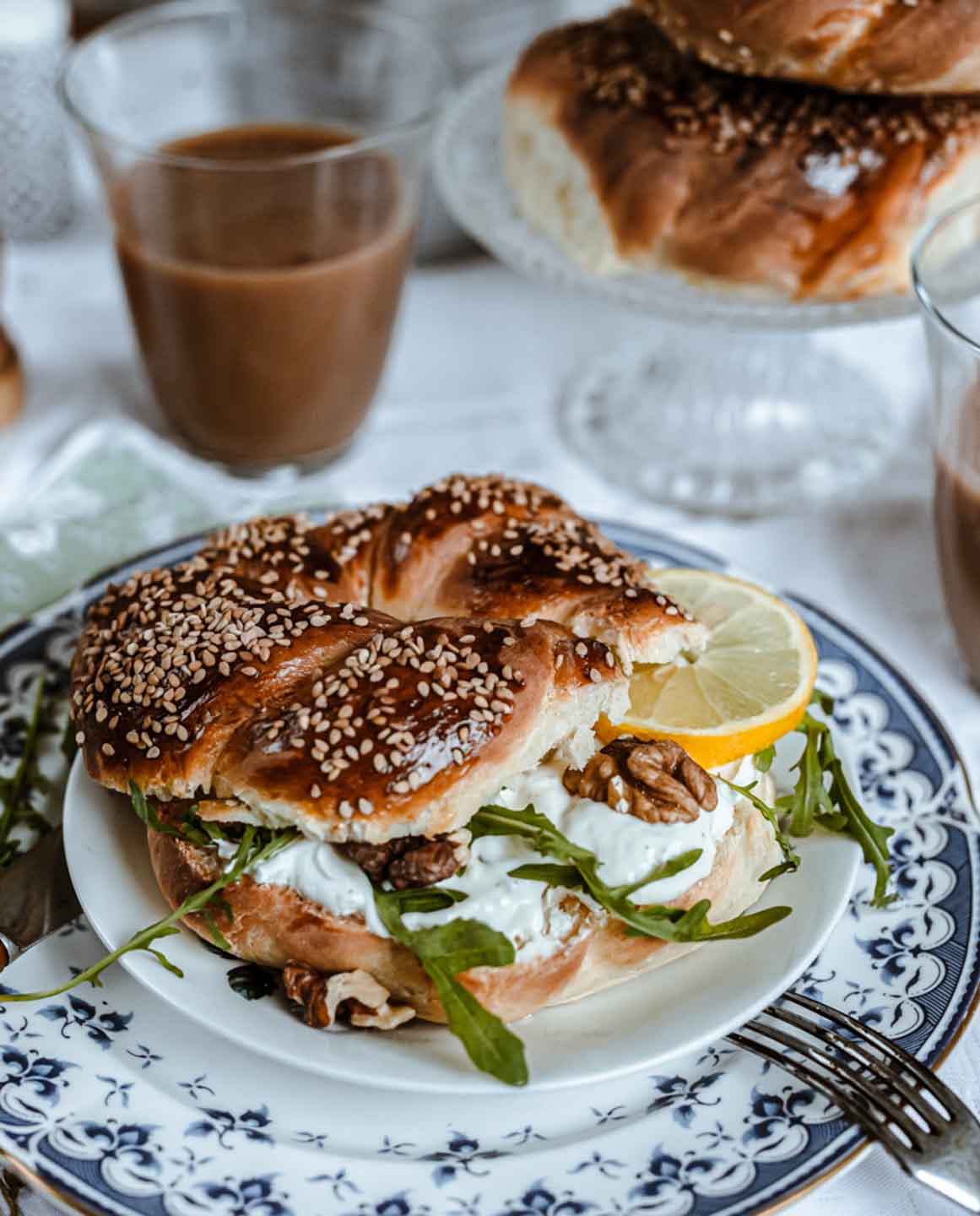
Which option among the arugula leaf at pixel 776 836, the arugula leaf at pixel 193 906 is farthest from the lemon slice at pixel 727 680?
the arugula leaf at pixel 193 906

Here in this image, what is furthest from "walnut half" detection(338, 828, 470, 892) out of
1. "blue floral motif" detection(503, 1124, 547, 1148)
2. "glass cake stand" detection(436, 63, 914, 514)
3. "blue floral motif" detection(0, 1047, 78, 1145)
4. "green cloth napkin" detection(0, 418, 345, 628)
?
"glass cake stand" detection(436, 63, 914, 514)

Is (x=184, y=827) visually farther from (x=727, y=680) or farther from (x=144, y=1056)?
(x=727, y=680)

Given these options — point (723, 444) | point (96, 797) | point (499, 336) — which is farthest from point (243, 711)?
point (499, 336)

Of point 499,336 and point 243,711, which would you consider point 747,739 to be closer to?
point 243,711

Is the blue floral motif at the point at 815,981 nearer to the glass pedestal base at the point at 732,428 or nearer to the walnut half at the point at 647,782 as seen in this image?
the walnut half at the point at 647,782

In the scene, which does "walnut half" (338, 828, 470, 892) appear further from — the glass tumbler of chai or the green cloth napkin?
the glass tumbler of chai

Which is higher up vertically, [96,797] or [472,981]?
[472,981]
